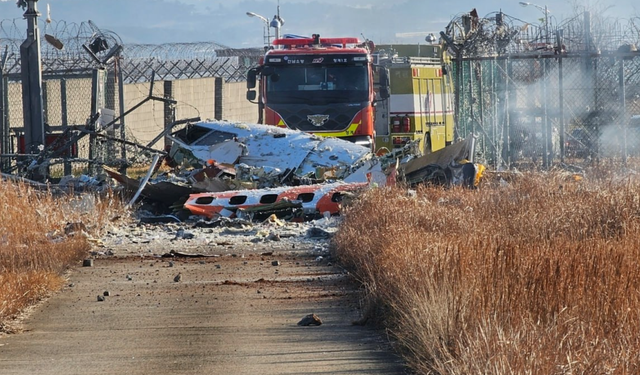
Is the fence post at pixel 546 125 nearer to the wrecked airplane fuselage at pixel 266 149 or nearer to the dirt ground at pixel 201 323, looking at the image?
the wrecked airplane fuselage at pixel 266 149

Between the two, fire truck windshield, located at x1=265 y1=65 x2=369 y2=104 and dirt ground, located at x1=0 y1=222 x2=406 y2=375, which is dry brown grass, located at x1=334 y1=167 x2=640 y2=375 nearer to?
dirt ground, located at x1=0 y1=222 x2=406 y2=375

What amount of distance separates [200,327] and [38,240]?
14.5ft

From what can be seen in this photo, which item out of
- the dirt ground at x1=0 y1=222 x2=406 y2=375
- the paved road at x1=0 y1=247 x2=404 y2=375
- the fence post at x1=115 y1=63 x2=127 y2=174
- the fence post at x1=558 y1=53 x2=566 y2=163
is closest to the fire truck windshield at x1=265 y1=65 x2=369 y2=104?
the fence post at x1=115 y1=63 x2=127 y2=174

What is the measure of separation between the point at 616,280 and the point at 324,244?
6.80m

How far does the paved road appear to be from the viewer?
22.2 feet

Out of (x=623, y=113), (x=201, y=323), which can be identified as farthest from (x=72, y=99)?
(x=201, y=323)

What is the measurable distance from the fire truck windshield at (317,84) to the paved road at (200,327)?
1072 cm

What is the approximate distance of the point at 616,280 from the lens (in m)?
6.73

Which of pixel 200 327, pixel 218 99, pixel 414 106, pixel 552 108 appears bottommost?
pixel 200 327

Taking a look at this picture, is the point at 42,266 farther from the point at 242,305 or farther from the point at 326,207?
the point at 326,207

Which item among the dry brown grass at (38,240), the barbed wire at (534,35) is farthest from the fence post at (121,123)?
the barbed wire at (534,35)

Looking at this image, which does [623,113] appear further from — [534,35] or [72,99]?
[72,99]

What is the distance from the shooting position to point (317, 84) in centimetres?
2194

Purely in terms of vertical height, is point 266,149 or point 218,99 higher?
point 218,99
